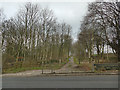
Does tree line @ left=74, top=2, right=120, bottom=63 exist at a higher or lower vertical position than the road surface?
higher

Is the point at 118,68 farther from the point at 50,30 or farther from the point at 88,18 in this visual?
the point at 50,30

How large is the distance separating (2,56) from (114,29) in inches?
765

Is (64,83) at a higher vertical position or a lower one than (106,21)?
lower

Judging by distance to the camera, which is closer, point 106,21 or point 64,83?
point 64,83

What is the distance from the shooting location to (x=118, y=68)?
17109 mm

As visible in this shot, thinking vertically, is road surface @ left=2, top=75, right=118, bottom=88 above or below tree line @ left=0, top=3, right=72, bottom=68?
below

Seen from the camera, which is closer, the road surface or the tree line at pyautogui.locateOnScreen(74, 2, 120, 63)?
the road surface

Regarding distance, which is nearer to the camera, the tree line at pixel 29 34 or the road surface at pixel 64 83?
the road surface at pixel 64 83

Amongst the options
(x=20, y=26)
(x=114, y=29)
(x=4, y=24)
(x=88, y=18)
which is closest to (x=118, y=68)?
(x=114, y=29)

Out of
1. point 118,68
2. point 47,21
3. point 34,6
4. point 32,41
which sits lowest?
point 118,68

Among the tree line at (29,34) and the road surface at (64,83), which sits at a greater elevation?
the tree line at (29,34)

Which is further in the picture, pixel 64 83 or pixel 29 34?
pixel 29 34

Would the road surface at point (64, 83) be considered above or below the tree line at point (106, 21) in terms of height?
below

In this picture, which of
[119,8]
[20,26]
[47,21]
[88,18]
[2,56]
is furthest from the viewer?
[47,21]
